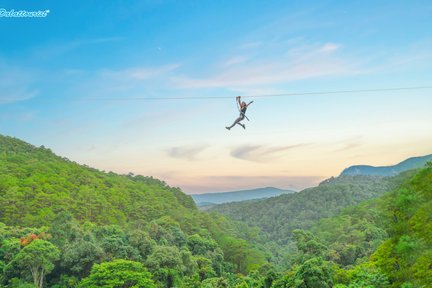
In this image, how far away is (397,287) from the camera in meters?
15.3

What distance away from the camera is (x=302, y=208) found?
9712cm

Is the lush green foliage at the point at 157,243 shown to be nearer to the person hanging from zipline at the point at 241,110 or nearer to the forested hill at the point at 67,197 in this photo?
the forested hill at the point at 67,197

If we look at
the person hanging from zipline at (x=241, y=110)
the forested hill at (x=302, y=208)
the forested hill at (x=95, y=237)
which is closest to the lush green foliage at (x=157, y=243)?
the forested hill at (x=95, y=237)

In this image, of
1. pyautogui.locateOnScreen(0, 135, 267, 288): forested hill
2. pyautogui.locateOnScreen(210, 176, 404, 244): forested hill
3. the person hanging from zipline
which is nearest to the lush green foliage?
pyautogui.locateOnScreen(0, 135, 267, 288): forested hill

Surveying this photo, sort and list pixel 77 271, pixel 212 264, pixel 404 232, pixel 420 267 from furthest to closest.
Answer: pixel 212 264
pixel 77 271
pixel 404 232
pixel 420 267

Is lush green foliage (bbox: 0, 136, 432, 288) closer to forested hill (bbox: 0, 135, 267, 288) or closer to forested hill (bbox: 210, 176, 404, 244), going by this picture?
forested hill (bbox: 0, 135, 267, 288)

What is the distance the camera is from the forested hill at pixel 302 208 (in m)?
87.1

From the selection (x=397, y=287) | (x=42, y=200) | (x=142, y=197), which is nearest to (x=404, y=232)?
(x=397, y=287)

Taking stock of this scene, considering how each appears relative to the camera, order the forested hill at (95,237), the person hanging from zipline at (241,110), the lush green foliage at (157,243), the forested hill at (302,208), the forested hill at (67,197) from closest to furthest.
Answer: the person hanging from zipline at (241,110), the lush green foliage at (157,243), the forested hill at (95,237), the forested hill at (67,197), the forested hill at (302,208)

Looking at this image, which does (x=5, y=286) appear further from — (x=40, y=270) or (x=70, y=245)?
(x=70, y=245)

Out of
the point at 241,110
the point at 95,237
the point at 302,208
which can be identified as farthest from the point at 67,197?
the point at 302,208

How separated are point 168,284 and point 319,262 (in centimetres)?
1057

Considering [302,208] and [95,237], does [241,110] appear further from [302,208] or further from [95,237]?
[302,208]

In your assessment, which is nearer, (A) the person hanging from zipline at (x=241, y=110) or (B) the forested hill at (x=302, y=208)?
(A) the person hanging from zipline at (x=241, y=110)
